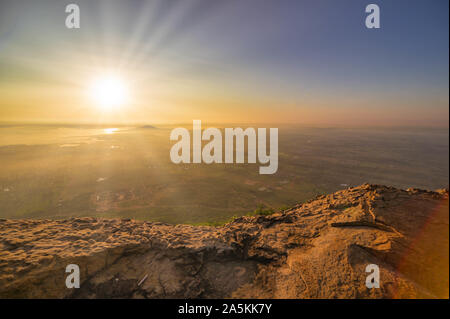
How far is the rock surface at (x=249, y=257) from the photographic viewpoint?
417 centimetres

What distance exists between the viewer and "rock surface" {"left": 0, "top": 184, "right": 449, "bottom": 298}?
4168mm

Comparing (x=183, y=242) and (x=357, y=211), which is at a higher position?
(x=357, y=211)

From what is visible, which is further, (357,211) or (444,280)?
(357,211)

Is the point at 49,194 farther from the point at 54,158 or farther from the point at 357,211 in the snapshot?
the point at 357,211

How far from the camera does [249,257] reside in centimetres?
562

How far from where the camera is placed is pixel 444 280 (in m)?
3.68

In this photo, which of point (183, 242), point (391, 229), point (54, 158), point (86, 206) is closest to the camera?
point (391, 229)

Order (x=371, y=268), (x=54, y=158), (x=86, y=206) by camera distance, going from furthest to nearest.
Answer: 1. (x=54, y=158)
2. (x=86, y=206)
3. (x=371, y=268)

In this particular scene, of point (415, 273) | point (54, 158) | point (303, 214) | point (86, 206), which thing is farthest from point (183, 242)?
point (54, 158)
